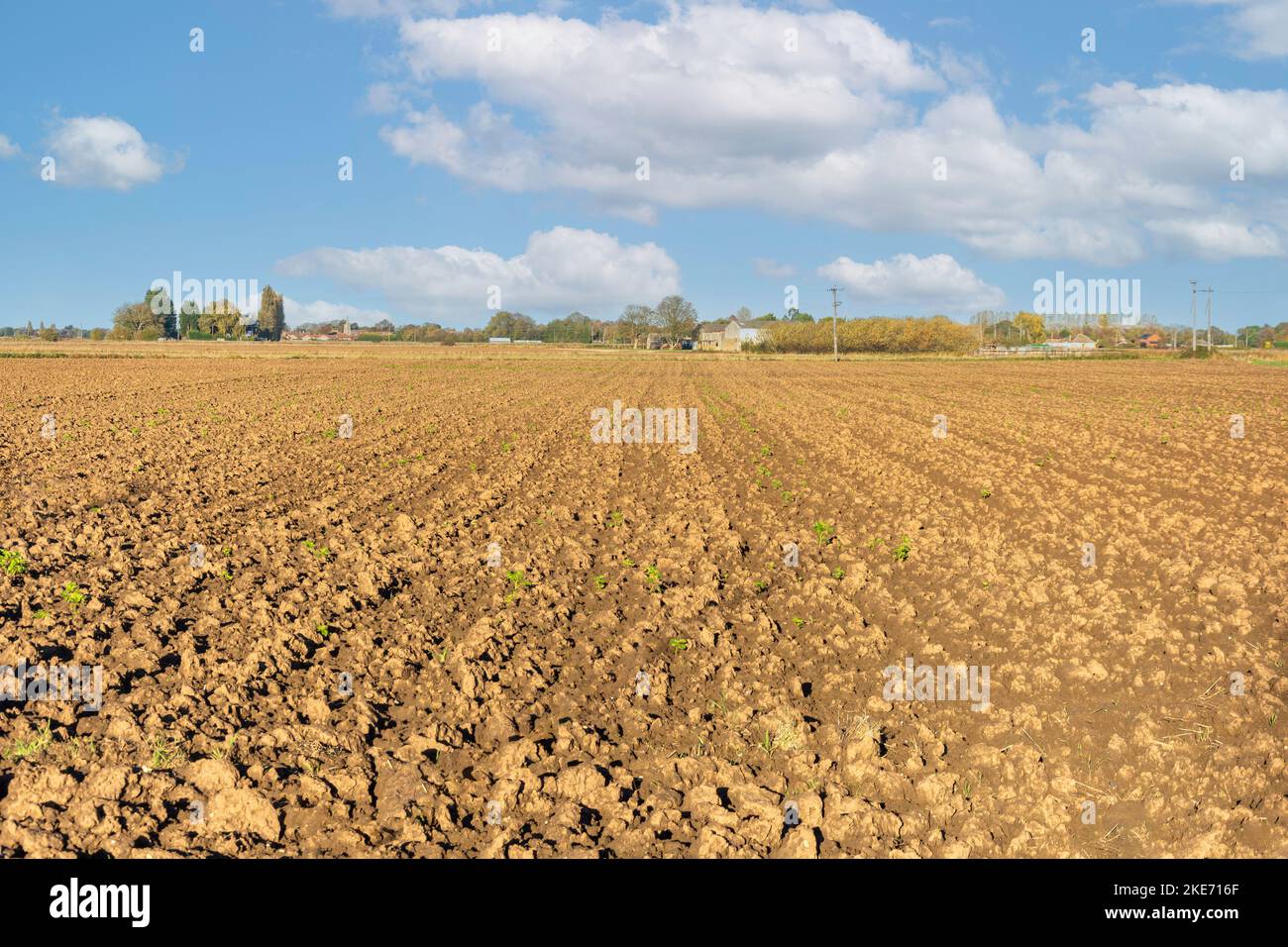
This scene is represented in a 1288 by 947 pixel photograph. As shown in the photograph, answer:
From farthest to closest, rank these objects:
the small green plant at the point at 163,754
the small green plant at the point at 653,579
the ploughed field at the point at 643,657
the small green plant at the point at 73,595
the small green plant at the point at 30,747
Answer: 1. the small green plant at the point at 653,579
2. the small green plant at the point at 73,595
3. the small green plant at the point at 30,747
4. the small green plant at the point at 163,754
5. the ploughed field at the point at 643,657

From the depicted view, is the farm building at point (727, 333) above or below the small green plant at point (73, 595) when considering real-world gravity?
above

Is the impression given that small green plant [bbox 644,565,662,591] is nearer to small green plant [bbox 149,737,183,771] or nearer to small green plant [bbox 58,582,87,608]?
small green plant [bbox 149,737,183,771]

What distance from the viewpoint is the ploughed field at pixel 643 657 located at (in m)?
5.33

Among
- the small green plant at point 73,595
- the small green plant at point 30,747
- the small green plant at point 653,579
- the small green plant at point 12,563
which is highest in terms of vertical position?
the small green plant at point 12,563

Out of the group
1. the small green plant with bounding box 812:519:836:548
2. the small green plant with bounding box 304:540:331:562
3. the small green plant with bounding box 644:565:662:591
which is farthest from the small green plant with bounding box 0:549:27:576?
the small green plant with bounding box 812:519:836:548

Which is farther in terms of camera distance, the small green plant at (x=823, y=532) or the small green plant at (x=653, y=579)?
the small green plant at (x=823, y=532)

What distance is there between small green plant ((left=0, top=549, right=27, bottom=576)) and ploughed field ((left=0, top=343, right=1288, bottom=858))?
0.12 meters

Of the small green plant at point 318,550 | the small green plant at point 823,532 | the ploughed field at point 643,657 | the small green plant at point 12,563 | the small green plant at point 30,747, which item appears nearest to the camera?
the ploughed field at point 643,657

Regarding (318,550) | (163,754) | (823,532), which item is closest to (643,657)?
(163,754)

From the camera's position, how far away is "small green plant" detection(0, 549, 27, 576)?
934 centimetres

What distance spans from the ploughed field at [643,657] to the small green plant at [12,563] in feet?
0.39

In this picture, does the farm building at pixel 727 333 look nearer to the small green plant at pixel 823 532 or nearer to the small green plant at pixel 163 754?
the small green plant at pixel 823 532

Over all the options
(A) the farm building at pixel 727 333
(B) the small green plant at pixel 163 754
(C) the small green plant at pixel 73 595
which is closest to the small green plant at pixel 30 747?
(B) the small green plant at pixel 163 754
